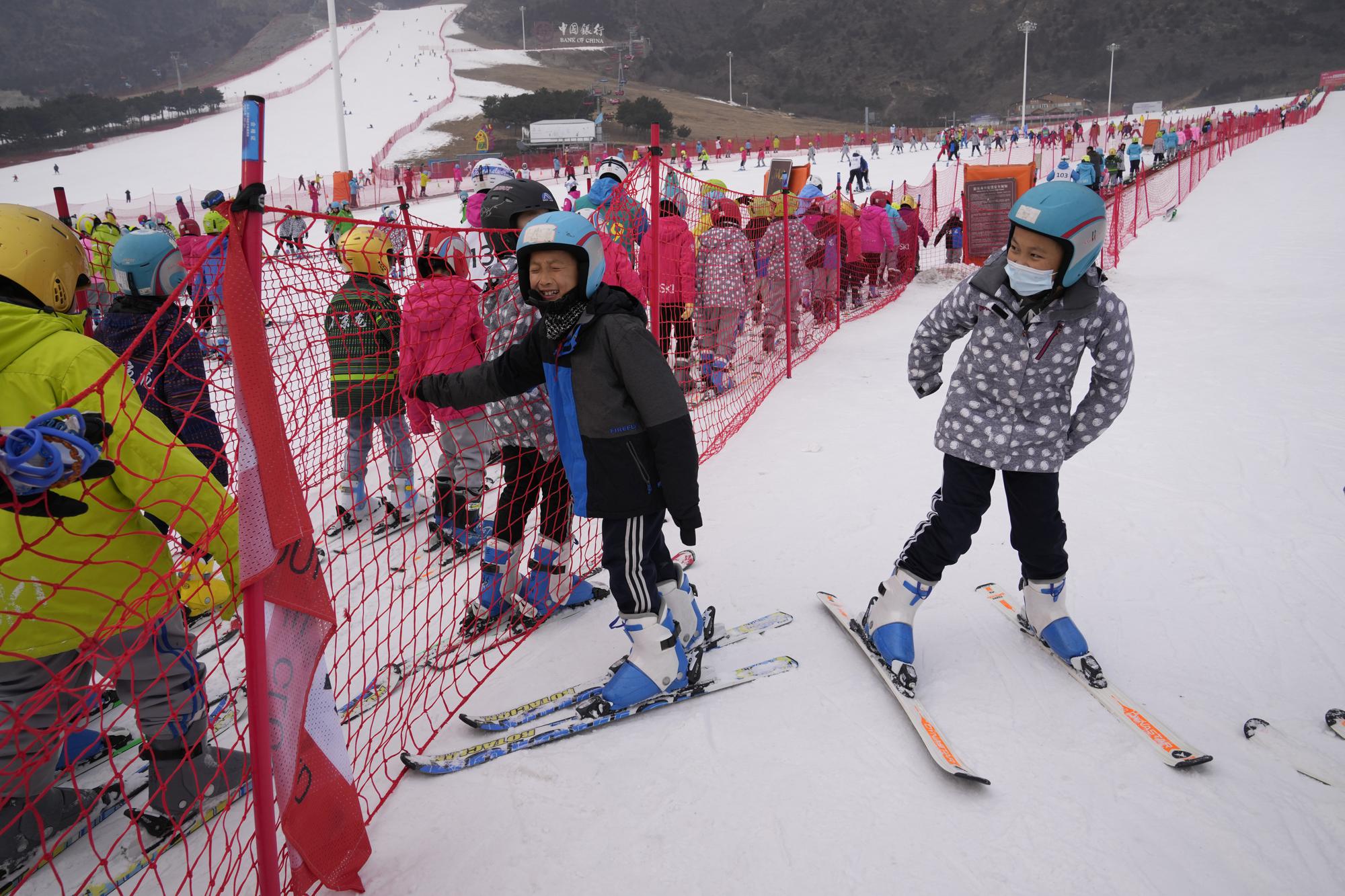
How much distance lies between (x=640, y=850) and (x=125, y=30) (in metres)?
111

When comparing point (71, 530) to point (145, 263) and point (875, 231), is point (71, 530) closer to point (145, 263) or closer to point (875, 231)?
point (145, 263)

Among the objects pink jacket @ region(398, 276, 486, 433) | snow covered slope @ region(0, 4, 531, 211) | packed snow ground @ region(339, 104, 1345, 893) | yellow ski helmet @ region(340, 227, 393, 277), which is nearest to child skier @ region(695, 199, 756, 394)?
packed snow ground @ region(339, 104, 1345, 893)

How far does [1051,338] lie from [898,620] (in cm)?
117

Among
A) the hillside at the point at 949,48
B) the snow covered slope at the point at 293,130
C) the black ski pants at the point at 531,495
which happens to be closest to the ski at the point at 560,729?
the black ski pants at the point at 531,495

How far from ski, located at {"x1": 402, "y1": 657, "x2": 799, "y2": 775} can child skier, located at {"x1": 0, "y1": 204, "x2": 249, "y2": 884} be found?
661 mm

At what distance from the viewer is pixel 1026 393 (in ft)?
9.07

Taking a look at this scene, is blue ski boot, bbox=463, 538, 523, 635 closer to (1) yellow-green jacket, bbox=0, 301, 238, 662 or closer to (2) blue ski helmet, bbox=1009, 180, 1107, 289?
(1) yellow-green jacket, bbox=0, 301, 238, 662

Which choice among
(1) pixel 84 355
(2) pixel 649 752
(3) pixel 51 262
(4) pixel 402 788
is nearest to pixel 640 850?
(2) pixel 649 752

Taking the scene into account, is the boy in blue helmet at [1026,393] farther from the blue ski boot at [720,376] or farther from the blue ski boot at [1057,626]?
the blue ski boot at [720,376]

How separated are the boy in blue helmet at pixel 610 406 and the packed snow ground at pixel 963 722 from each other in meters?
0.42

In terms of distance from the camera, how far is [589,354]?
259 cm

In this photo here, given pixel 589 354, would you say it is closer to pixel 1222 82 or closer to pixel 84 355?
pixel 84 355

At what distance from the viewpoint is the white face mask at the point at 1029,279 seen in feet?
8.37

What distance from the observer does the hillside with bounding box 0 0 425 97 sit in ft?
246
